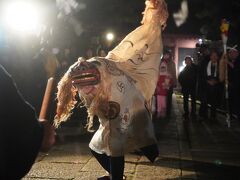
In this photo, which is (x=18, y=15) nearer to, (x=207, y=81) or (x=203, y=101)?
(x=207, y=81)

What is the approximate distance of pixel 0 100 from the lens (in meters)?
2.14

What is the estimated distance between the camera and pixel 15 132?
2189mm

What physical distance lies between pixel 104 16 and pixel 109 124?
58.6ft

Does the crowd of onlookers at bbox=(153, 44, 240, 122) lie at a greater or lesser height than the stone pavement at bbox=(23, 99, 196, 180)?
greater

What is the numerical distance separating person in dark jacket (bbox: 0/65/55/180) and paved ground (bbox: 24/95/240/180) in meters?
4.31

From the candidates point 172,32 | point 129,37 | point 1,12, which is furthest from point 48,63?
point 172,32

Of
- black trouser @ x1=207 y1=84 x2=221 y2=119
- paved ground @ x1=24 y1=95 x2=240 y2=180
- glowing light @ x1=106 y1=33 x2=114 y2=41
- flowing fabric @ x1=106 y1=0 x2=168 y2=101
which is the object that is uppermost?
glowing light @ x1=106 y1=33 x2=114 y2=41

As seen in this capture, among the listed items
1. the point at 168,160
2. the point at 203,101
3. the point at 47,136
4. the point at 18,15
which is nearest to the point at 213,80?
the point at 203,101

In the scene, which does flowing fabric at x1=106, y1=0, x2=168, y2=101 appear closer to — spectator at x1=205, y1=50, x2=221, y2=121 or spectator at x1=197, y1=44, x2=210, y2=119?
spectator at x1=205, y1=50, x2=221, y2=121

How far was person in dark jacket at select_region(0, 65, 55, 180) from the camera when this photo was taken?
217 centimetres

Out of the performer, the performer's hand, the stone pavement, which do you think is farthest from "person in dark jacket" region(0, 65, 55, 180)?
the stone pavement

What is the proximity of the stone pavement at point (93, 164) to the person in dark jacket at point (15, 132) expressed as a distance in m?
4.31

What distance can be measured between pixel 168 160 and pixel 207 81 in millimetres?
5736

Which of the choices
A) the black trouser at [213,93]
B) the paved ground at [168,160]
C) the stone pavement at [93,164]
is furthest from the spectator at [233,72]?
the stone pavement at [93,164]
